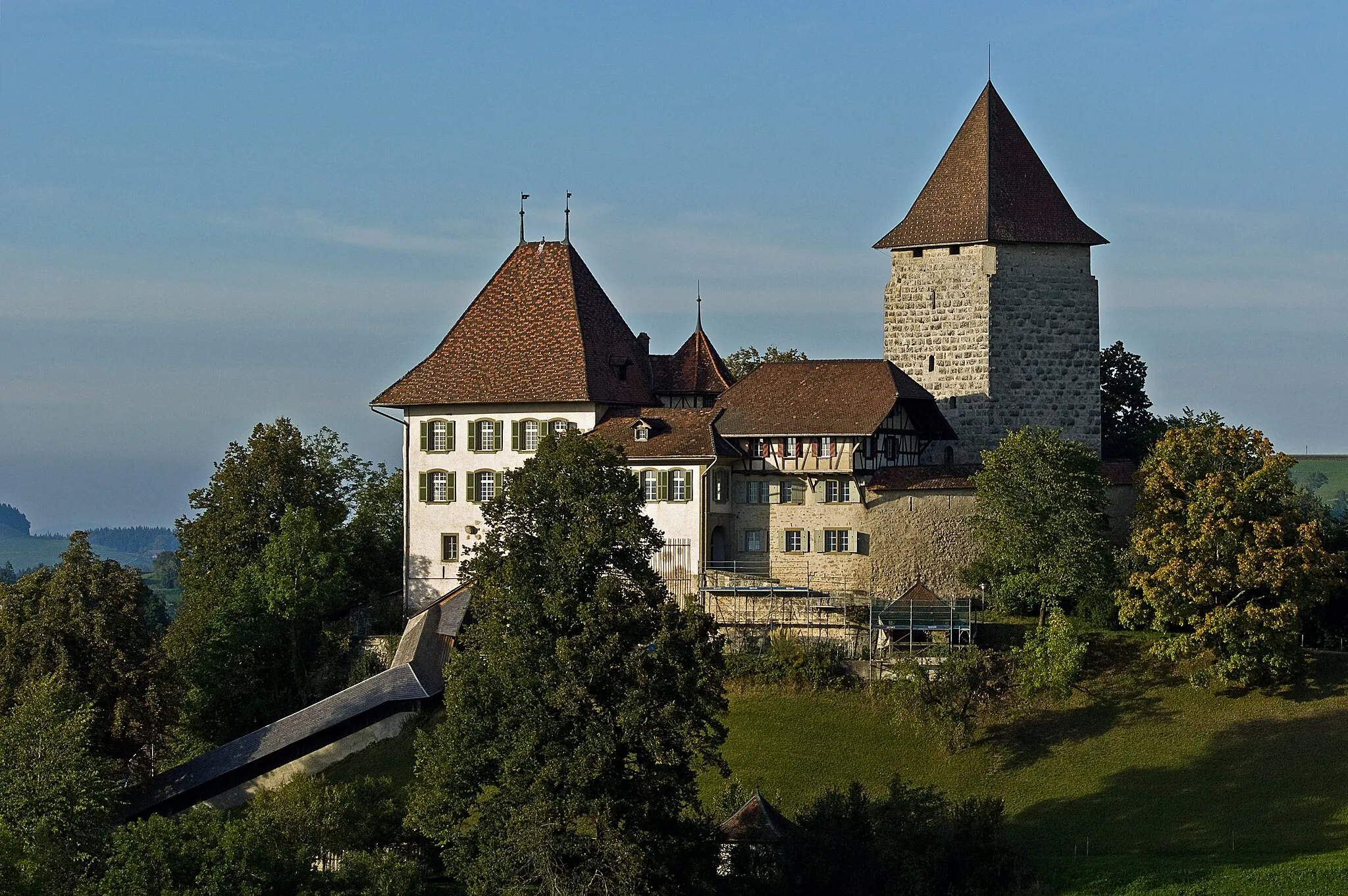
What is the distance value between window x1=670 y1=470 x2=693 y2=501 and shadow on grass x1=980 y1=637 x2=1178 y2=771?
10496 mm

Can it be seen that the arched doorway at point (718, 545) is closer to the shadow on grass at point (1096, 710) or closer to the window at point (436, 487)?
the window at point (436, 487)

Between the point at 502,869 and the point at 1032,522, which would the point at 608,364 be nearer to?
the point at 1032,522

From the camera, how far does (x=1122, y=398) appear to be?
63.2 m

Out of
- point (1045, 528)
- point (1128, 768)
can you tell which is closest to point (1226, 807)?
point (1128, 768)

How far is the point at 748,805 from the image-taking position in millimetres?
40844

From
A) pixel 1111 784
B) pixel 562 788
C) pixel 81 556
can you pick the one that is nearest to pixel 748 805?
pixel 562 788

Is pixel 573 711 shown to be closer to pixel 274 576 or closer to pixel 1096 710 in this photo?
pixel 1096 710

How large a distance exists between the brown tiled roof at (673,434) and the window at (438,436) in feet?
14.7

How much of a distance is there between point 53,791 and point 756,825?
44.4ft

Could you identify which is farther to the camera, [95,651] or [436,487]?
[436,487]

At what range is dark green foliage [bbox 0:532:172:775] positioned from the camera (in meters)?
46.9

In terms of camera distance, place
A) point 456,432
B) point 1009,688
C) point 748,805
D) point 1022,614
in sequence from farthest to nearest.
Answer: point 456,432 < point 1022,614 < point 1009,688 < point 748,805

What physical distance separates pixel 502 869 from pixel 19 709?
1379 centimetres

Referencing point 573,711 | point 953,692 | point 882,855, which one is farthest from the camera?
point 953,692
